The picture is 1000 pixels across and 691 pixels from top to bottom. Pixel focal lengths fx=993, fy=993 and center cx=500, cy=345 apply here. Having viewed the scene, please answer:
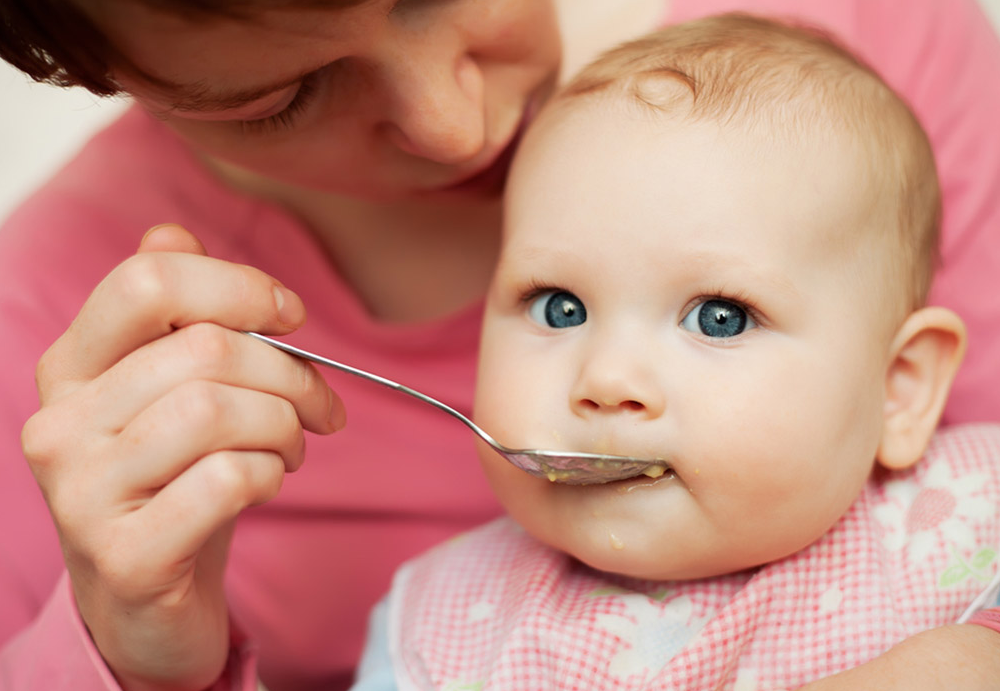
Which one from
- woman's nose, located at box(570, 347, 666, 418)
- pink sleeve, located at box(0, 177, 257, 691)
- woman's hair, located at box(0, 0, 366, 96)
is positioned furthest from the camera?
pink sleeve, located at box(0, 177, 257, 691)

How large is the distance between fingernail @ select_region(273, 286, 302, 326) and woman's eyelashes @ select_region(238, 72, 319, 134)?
0.53 feet

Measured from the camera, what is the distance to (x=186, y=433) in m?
0.71

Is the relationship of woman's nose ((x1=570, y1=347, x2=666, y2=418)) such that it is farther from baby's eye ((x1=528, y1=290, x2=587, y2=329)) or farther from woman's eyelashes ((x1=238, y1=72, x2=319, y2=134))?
woman's eyelashes ((x1=238, y1=72, x2=319, y2=134))

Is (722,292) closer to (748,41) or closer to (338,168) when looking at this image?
(748,41)

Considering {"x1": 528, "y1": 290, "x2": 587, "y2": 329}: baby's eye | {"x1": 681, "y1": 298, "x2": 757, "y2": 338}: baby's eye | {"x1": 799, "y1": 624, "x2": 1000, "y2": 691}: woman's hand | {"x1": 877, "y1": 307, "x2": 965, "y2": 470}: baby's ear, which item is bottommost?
{"x1": 799, "y1": 624, "x2": 1000, "y2": 691}: woman's hand

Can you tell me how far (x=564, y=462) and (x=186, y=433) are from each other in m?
0.28

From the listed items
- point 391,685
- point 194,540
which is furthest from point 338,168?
point 391,685

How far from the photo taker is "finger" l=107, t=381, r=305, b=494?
706 millimetres

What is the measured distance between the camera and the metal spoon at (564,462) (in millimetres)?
757

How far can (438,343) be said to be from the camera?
3.90 ft

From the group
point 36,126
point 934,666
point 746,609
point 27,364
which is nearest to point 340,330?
point 27,364

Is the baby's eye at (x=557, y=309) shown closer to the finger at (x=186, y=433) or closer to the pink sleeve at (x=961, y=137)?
the finger at (x=186, y=433)

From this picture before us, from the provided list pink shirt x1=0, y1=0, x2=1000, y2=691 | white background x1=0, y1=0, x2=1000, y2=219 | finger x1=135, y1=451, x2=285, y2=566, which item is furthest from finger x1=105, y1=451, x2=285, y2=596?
white background x1=0, y1=0, x2=1000, y2=219

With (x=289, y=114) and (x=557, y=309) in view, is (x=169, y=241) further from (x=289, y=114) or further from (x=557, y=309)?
(x=557, y=309)
